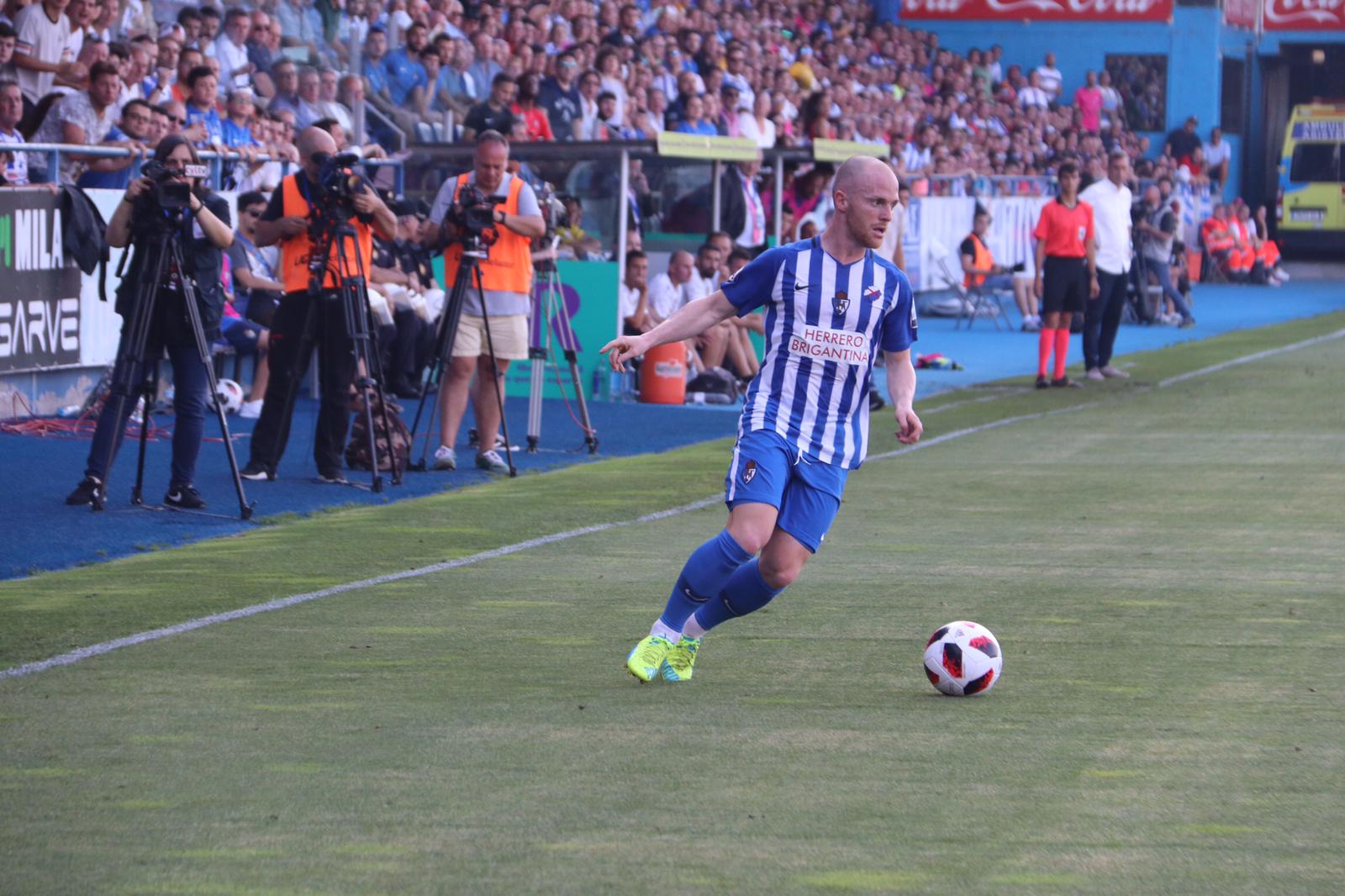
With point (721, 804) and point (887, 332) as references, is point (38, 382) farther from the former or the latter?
point (721, 804)

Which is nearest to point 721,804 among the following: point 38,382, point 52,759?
point 52,759

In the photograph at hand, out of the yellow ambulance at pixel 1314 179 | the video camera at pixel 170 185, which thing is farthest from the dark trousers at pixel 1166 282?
the video camera at pixel 170 185

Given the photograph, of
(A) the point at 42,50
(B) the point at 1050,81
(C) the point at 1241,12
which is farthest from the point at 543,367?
(C) the point at 1241,12

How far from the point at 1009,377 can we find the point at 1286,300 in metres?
17.0

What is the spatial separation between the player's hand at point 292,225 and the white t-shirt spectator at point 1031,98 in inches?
1247

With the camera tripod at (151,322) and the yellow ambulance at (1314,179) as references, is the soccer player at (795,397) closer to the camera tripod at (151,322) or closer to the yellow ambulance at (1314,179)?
the camera tripod at (151,322)

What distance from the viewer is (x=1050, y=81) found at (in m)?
42.8

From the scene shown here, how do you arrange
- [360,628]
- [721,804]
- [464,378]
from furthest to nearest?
[464,378] → [360,628] → [721,804]

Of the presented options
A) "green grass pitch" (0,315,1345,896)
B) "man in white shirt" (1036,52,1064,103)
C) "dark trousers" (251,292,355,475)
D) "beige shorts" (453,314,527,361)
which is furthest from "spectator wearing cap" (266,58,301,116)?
"man in white shirt" (1036,52,1064,103)

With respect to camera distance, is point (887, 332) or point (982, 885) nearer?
point (982, 885)

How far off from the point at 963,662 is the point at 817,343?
118cm

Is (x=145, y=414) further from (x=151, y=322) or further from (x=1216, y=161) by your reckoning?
(x=1216, y=161)

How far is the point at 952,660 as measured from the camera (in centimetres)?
650

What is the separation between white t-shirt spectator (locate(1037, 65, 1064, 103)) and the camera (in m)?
42.6
